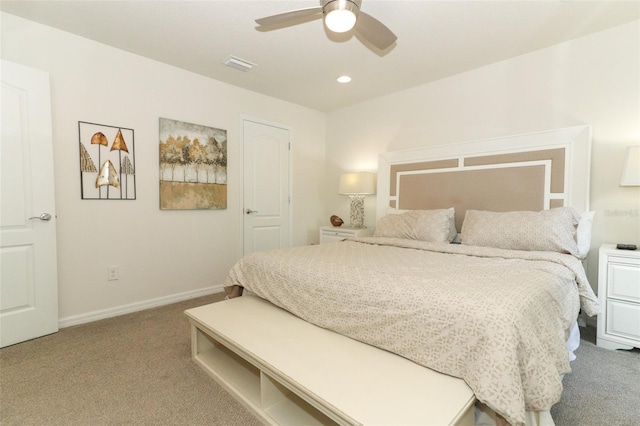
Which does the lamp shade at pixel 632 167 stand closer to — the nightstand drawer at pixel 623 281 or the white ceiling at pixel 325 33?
the nightstand drawer at pixel 623 281

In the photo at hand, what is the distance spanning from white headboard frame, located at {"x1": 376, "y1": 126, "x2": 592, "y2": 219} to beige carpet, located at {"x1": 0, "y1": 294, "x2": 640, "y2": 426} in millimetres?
1156

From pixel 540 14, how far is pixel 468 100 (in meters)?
1.02

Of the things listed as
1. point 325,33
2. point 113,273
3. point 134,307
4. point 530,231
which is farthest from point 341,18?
point 134,307

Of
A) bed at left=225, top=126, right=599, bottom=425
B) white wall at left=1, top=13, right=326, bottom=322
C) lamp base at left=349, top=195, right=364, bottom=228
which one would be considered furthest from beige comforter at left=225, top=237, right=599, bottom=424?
lamp base at left=349, top=195, right=364, bottom=228

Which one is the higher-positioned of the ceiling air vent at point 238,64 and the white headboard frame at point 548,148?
the ceiling air vent at point 238,64

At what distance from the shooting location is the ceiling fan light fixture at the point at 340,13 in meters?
1.74

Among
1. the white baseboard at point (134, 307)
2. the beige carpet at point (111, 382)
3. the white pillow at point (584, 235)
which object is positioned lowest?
the beige carpet at point (111, 382)

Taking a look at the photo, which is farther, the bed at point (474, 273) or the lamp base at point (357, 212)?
the lamp base at point (357, 212)

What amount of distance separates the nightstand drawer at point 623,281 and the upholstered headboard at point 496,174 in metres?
0.58

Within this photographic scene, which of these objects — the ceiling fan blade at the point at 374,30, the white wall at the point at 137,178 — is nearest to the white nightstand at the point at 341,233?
the white wall at the point at 137,178

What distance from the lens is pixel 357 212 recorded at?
4172mm

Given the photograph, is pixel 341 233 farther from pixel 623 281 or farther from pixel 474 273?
pixel 623 281

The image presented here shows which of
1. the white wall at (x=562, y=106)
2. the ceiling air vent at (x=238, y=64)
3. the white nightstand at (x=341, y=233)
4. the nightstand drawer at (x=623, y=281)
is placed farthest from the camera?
the white nightstand at (x=341, y=233)

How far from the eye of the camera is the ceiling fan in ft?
5.74
